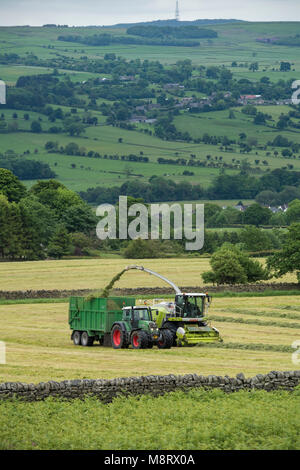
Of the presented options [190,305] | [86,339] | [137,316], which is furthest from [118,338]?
[190,305]

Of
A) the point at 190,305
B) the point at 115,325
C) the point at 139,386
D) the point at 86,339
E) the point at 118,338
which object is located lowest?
the point at 86,339

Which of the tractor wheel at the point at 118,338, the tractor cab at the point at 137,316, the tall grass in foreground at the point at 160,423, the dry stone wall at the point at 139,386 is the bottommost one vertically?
the tractor wheel at the point at 118,338

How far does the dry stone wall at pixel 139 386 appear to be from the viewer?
2559 centimetres

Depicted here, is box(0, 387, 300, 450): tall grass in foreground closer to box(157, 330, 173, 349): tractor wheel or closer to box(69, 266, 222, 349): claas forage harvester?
box(157, 330, 173, 349): tractor wheel

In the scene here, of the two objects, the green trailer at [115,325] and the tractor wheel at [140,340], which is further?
the green trailer at [115,325]

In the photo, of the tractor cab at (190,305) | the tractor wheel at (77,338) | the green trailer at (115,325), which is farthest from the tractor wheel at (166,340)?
the tractor wheel at (77,338)

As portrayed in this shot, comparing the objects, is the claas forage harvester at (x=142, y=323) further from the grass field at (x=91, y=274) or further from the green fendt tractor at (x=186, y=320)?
the grass field at (x=91, y=274)

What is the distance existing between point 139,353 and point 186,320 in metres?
3.59

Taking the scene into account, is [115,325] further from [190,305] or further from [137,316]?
[190,305]

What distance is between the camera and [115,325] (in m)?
41.7

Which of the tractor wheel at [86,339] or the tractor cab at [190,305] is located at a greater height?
the tractor cab at [190,305]

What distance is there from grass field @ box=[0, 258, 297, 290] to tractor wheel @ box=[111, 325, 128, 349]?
116 feet

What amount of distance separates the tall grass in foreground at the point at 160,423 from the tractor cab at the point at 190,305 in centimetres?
1505

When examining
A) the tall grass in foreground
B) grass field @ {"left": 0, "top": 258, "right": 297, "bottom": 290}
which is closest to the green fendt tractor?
the tall grass in foreground
